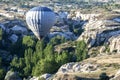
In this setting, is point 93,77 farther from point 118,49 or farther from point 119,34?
point 119,34

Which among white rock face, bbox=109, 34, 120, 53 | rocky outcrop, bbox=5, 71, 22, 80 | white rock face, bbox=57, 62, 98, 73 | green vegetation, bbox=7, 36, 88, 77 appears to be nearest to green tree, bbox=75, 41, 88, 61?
green vegetation, bbox=7, 36, 88, 77

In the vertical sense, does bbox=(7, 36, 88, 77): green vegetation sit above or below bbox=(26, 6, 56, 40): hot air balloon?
below

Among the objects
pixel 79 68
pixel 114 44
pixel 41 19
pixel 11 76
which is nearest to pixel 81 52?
pixel 114 44

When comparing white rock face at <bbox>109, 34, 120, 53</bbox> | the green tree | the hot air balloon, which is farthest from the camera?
Result: white rock face at <bbox>109, 34, 120, 53</bbox>

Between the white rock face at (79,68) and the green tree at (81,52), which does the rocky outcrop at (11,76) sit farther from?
the green tree at (81,52)

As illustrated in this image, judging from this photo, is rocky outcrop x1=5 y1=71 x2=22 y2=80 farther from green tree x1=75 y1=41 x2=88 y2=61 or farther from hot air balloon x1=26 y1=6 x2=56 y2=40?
hot air balloon x1=26 y1=6 x2=56 y2=40

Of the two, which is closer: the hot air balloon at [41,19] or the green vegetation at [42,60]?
the green vegetation at [42,60]

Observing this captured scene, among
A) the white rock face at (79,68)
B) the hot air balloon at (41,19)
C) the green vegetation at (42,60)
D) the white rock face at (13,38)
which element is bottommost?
the white rock face at (13,38)

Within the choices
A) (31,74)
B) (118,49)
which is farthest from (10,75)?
(118,49)

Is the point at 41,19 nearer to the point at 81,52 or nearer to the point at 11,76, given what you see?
the point at 81,52

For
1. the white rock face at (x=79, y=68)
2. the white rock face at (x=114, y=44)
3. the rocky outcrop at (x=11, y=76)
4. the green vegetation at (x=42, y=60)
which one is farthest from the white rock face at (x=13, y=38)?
the white rock face at (x=79, y=68)

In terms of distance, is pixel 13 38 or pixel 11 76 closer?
pixel 11 76
